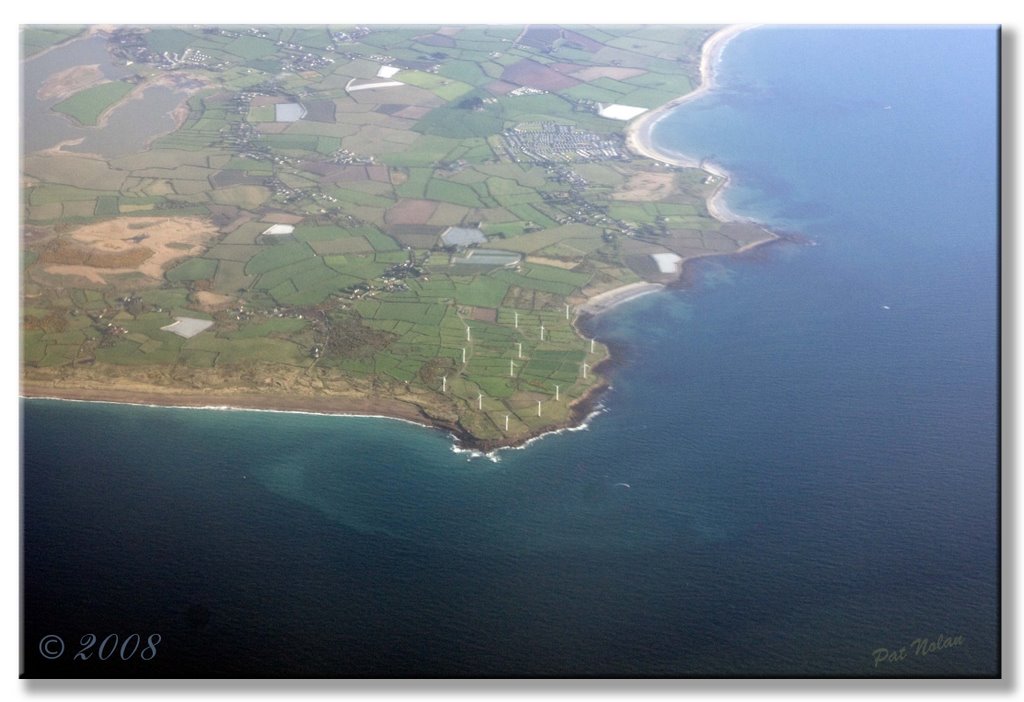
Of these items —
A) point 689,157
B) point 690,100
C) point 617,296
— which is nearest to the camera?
point 617,296

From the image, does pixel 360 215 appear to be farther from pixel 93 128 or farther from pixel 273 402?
pixel 273 402

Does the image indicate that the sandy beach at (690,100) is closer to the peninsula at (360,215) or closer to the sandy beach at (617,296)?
the peninsula at (360,215)

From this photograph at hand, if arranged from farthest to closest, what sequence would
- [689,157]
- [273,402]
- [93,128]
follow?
[689,157], [93,128], [273,402]
